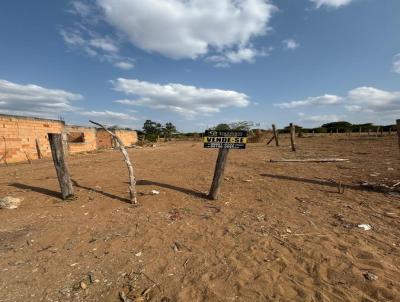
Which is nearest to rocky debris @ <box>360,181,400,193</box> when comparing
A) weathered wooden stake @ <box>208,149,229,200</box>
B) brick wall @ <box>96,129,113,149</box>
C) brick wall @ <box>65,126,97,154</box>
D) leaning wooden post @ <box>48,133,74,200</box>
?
weathered wooden stake @ <box>208,149,229,200</box>

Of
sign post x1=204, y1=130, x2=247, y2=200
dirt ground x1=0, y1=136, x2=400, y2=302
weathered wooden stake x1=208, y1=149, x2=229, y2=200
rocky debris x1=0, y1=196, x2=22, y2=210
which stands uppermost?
sign post x1=204, y1=130, x2=247, y2=200

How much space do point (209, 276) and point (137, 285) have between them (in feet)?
2.72

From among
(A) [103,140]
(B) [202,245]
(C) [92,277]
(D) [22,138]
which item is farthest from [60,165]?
(A) [103,140]

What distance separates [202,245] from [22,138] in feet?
49.3

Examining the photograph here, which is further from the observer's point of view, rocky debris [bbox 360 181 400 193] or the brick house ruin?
the brick house ruin

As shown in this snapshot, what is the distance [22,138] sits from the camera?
14922 mm

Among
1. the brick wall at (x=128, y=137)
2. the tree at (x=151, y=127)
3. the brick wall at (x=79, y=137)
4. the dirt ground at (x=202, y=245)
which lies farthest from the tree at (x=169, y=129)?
the dirt ground at (x=202, y=245)

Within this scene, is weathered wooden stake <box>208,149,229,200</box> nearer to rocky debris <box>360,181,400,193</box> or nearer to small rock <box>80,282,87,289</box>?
small rock <box>80,282,87,289</box>

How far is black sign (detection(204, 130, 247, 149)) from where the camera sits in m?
5.53

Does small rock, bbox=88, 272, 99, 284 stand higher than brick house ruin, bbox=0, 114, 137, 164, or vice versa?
brick house ruin, bbox=0, 114, 137, 164

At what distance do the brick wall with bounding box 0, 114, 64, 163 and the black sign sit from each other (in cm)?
1297

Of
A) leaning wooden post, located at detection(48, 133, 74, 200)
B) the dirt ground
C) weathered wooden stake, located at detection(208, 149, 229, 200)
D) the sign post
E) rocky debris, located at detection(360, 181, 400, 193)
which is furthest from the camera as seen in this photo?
rocky debris, located at detection(360, 181, 400, 193)

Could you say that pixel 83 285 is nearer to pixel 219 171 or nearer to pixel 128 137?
pixel 219 171

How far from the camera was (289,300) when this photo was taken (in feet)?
8.76
